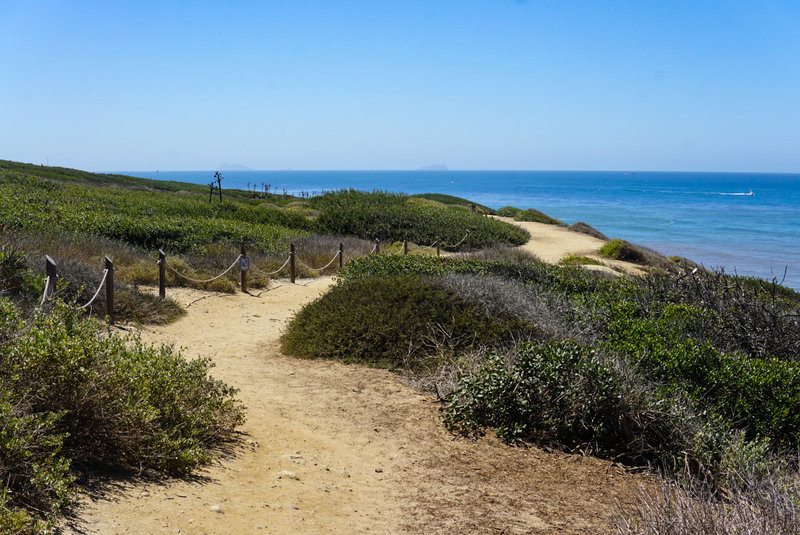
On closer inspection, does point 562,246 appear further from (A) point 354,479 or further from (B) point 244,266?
(A) point 354,479

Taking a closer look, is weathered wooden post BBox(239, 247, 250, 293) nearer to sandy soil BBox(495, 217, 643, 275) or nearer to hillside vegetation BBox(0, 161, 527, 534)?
hillside vegetation BBox(0, 161, 527, 534)

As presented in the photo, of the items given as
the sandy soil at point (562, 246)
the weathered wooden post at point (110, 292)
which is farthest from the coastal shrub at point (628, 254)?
the weathered wooden post at point (110, 292)

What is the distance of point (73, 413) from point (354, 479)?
2.12 metres

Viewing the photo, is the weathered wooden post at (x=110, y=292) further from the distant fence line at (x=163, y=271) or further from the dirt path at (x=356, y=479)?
the dirt path at (x=356, y=479)

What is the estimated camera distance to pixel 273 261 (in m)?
16.7

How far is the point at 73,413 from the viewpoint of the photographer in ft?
12.7

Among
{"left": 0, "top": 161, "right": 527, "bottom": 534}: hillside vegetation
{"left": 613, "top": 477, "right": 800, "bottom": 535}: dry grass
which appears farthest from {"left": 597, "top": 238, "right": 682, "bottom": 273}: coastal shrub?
{"left": 613, "top": 477, "right": 800, "bottom": 535}: dry grass

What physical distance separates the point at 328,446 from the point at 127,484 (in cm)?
209

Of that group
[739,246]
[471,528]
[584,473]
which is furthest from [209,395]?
[739,246]

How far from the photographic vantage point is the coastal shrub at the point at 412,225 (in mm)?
25347

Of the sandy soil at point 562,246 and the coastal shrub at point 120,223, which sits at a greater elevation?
the coastal shrub at point 120,223

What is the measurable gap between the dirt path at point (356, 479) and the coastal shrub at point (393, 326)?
43 cm

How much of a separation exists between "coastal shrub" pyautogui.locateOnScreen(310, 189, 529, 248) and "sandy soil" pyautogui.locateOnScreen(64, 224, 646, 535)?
17.4 metres

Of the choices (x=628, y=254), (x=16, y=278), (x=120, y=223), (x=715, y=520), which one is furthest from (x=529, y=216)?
(x=715, y=520)
